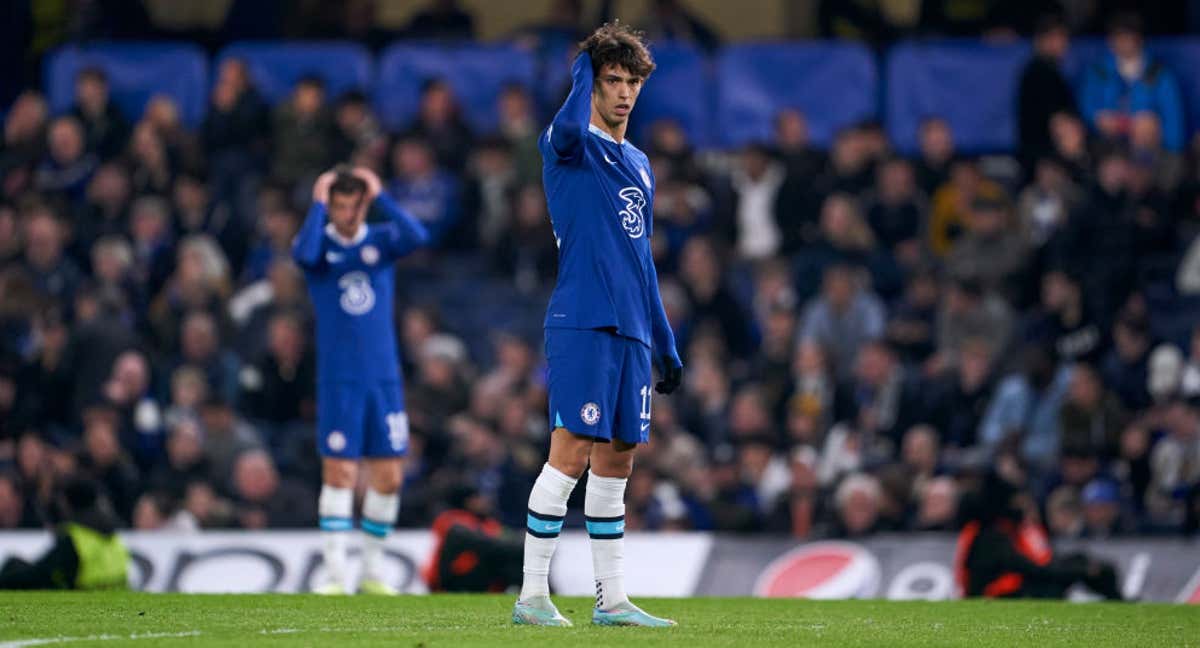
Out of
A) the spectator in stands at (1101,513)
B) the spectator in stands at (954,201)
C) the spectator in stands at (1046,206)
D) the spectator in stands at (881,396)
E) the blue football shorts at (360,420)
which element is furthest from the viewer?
the spectator in stands at (954,201)

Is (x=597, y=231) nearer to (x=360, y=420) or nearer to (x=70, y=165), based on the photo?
(x=360, y=420)

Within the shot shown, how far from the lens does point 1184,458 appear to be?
16.2m

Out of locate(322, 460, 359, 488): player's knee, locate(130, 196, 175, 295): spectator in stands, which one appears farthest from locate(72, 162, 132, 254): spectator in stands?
locate(322, 460, 359, 488): player's knee

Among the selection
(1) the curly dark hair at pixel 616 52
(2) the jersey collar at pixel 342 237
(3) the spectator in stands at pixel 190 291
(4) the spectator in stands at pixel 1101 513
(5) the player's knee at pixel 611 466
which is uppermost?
(1) the curly dark hair at pixel 616 52

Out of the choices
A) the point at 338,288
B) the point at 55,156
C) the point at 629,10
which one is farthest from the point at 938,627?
the point at 629,10

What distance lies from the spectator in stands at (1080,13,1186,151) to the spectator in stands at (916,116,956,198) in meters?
1.60

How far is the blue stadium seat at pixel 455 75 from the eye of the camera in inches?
820

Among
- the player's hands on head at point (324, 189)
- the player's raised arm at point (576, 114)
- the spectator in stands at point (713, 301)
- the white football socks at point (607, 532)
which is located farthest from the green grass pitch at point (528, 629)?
the spectator in stands at point (713, 301)

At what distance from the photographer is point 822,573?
48.2ft

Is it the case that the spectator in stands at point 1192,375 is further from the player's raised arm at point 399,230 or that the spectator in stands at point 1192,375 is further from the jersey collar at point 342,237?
the jersey collar at point 342,237

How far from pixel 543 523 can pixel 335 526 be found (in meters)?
4.66

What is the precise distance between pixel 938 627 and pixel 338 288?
5.21 m

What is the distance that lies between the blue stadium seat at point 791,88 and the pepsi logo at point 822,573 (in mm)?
6987

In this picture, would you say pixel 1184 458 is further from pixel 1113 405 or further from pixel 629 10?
pixel 629 10
